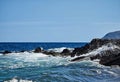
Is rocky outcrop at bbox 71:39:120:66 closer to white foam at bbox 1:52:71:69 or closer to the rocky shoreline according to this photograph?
the rocky shoreline

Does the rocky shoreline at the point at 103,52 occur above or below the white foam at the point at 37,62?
above

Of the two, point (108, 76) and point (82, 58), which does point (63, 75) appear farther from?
point (82, 58)

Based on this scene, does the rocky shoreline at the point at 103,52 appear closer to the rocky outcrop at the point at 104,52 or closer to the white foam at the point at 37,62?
the rocky outcrop at the point at 104,52

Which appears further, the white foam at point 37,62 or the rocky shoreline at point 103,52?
the white foam at point 37,62

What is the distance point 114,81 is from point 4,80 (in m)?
8.14

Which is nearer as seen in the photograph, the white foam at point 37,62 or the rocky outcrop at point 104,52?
the rocky outcrop at point 104,52

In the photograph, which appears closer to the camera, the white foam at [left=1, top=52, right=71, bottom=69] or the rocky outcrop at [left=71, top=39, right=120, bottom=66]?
the rocky outcrop at [left=71, top=39, right=120, bottom=66]

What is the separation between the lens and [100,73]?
26375 mm

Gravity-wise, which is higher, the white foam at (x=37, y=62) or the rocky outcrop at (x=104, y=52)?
the rocky outcrop at (x=104, y=52)

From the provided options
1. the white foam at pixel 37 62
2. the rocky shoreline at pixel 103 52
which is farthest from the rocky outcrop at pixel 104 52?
the white foam at pixel 37 62

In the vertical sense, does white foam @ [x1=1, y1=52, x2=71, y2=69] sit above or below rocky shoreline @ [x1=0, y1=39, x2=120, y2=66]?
below

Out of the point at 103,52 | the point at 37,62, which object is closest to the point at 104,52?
the point at 103,52

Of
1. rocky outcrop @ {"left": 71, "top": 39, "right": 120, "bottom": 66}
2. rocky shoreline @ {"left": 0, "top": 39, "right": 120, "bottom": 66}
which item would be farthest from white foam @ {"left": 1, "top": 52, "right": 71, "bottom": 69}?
rocky outcrop @ {"left": 71, "top": 39, "right": 120, "bottom": 66}

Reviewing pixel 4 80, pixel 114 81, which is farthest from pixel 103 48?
pixel 4 80
